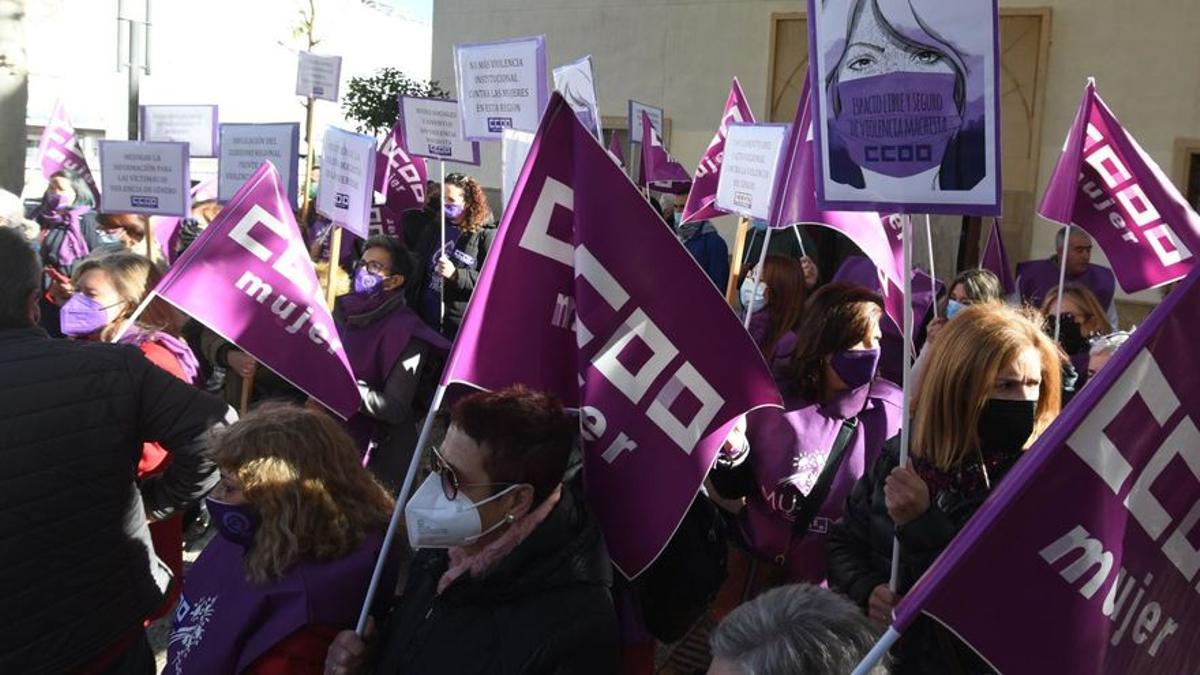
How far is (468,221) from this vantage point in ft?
25.0

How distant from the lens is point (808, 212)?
3967 millimetres

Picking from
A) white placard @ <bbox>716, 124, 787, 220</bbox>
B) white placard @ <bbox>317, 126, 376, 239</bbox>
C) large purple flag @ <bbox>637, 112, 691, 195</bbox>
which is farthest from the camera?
large purple flag @ <bbox>637, 112, 691, 195</bbox>

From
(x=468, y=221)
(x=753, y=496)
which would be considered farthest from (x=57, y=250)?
(x=753, y=496)

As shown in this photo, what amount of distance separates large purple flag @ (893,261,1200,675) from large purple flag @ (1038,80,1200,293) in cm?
314

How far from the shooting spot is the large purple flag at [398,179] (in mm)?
9406

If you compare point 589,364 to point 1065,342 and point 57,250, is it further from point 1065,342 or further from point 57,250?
point 57,250

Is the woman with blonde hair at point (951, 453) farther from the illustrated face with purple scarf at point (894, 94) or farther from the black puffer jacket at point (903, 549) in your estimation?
the illustrated face with purple scarf at point (894, 94)

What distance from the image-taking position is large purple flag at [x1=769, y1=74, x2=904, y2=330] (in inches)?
154

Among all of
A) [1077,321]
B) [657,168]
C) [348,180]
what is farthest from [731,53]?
[1077,321]

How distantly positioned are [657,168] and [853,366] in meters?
6.81

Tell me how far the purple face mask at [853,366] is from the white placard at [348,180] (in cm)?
283

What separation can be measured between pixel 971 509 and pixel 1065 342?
8.86ft

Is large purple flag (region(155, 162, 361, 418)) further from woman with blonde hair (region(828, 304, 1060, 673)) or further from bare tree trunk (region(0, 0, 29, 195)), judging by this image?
bare tree trunk (region(0, 0, 29, 195))

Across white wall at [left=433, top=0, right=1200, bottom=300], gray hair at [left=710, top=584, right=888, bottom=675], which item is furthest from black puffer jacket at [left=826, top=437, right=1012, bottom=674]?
white wall at [left=433, top=0, right=1200, bottom=300]
